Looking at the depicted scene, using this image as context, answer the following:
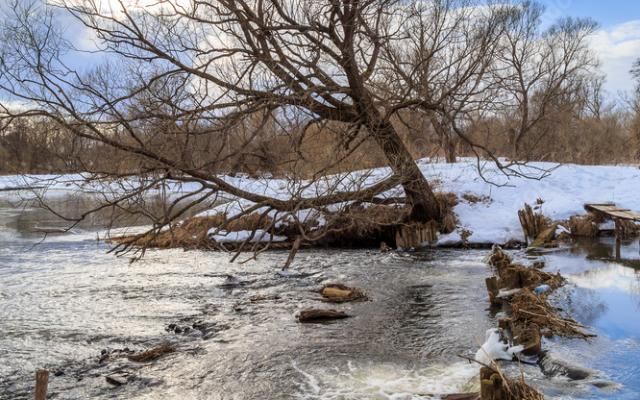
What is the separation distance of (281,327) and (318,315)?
0.71 metres

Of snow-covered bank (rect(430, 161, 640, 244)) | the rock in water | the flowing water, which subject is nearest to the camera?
the flowing water

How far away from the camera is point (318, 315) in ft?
30.6

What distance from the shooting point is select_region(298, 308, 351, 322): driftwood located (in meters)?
9.24

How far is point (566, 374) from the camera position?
6527 millimetres

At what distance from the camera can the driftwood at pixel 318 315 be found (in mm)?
9241

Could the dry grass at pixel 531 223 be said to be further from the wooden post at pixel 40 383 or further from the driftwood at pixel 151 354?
the wooden post at pixel 40 383

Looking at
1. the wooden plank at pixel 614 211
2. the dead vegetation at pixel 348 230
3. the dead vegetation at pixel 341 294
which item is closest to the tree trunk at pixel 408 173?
the dead vegetation at pixel 348 230

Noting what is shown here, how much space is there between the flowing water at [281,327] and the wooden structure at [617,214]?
2.60 feet

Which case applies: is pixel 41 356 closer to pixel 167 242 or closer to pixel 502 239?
pixel 167 242

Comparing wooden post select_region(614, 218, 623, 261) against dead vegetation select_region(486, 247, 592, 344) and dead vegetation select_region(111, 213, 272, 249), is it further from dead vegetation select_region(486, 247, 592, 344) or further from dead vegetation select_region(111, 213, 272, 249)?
dead vegetation select_region(111, 213, 272, 249)

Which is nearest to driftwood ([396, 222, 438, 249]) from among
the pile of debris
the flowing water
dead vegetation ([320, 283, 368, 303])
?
the flowing water

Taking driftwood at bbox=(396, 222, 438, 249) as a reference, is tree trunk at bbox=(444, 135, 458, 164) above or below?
above

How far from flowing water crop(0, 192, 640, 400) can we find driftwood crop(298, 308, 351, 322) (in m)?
0.22

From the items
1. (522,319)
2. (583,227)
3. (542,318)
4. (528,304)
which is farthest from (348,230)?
(542,318)
